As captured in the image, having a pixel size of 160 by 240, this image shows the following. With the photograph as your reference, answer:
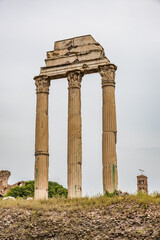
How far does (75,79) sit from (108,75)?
1975mm

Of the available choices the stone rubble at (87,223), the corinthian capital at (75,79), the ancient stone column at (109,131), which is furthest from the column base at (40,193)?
the corinthian capital at (75,79)

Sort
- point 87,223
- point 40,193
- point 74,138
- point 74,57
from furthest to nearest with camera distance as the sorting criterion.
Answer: point 74,57, point 74,138, point 40,193, point 87,223

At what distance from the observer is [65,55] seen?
2442cm

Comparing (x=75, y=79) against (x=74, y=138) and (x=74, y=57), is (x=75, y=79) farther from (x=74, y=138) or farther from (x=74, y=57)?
(x=74, y=138)

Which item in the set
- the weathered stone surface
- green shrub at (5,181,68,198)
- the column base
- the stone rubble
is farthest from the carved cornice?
green shrub at (5,181,68,198)

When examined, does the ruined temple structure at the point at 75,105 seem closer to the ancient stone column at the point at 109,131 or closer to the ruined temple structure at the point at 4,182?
the ancient stone column at the point at 109,131

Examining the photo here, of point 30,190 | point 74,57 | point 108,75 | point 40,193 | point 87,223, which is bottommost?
point 87,223

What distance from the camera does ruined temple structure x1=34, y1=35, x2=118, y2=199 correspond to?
71.7ft

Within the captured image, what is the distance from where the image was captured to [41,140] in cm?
2339

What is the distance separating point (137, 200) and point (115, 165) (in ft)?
14.2

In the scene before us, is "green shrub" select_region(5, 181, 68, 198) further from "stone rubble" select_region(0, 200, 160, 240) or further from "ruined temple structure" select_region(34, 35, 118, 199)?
"stone rubble" select_region(0, 200, 160, 240)

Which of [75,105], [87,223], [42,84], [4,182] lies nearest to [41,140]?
[75,105]

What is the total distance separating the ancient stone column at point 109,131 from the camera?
70.0 feet

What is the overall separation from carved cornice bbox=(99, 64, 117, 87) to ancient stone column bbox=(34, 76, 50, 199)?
11.8 feet
